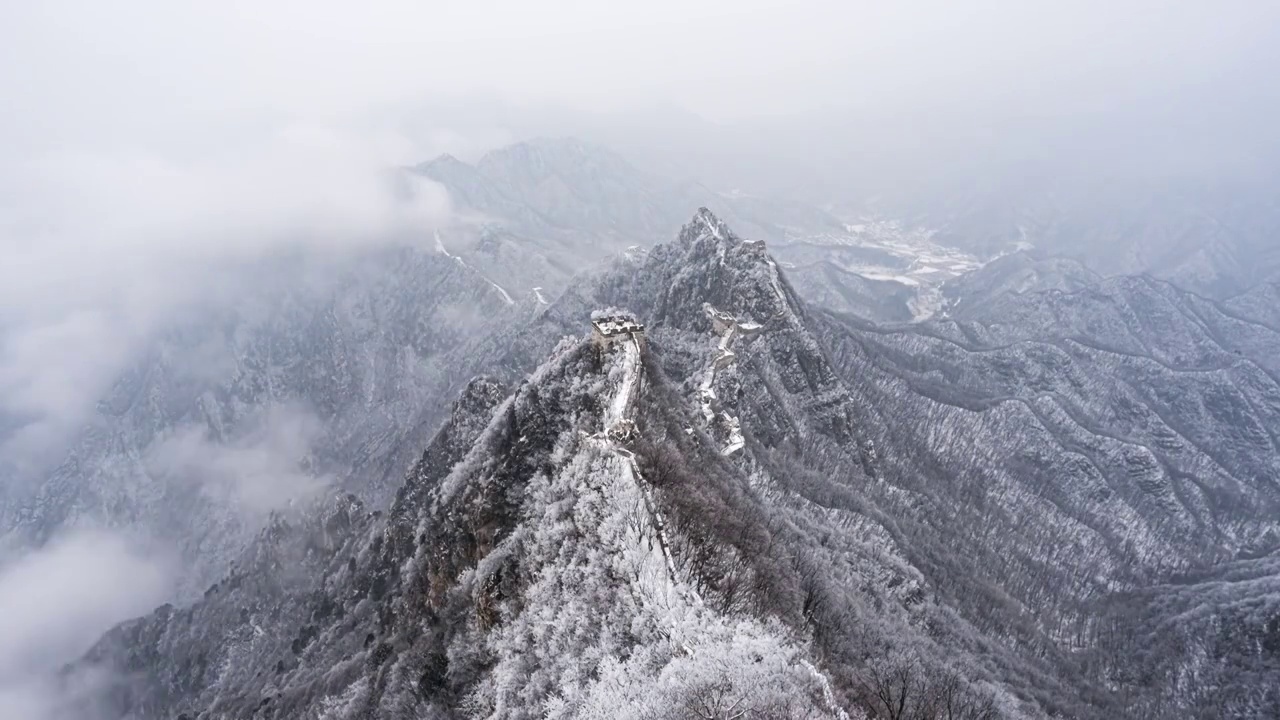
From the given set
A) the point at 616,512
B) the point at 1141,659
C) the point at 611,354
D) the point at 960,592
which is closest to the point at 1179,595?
the point at 1141,659

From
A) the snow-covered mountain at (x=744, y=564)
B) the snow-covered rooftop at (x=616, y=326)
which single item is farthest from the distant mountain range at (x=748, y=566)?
the snow-covered rooftop at (x=616, y=326)

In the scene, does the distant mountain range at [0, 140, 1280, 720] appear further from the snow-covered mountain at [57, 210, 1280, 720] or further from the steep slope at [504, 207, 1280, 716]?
the steep slope at [504, 207, 1280, 716]

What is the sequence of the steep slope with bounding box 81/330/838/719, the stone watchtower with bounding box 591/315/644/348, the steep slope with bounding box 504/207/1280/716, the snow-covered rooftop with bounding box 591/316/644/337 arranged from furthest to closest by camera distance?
the steep slope with bounding box 504/207/1280/716 < the snow-covered rooftop with bounding box 591/316/644/337 < the stone watchtower with bounding box 591/315/644/348 < the steep slope with bounding box 81/330/838/719

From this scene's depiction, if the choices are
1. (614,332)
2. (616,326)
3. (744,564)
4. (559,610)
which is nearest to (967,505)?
(616,326)

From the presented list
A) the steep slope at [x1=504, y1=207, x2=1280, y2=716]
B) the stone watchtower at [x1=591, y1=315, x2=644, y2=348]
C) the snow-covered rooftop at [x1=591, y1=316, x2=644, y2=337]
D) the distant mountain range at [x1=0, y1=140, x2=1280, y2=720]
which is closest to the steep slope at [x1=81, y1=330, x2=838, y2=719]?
the distant mountain range at [x1=0, y1=140, x2=1280, y2=720]

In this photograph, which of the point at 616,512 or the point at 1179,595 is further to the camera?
the point at 1179,595

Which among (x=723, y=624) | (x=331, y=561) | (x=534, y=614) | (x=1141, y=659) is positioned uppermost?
(x=723, y=624)

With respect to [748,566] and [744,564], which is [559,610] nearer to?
[744,564]

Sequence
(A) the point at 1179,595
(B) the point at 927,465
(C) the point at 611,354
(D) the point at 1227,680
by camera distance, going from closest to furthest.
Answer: (C) the point at 611,354
(D) the point at 1227,680
(A) the point at 1179,595
(B) the point at 927,465

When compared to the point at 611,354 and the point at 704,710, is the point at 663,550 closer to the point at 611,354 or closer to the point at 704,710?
the point at 704,710
